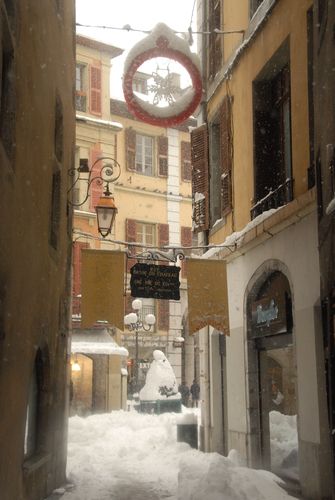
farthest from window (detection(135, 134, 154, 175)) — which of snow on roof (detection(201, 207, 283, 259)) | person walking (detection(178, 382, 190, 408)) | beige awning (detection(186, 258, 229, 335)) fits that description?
beige awning (detection(186, 258, 229, 335))

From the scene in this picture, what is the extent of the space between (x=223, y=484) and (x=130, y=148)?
1069 inches

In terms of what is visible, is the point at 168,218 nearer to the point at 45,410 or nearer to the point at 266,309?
the point at 266,309

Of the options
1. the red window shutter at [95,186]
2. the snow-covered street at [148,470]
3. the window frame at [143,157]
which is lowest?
the snow-covered street at [148,470]

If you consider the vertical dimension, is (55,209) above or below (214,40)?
below

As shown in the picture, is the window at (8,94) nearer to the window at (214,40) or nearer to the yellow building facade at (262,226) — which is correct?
the yellow building facade at (262,226)

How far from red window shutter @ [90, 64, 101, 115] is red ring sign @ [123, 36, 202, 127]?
18.9 m

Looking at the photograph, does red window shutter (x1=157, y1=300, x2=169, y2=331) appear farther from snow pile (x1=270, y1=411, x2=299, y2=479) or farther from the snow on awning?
snow pile (x1=270, y1=411, x2=299, y2=479)

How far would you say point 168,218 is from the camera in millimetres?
35938

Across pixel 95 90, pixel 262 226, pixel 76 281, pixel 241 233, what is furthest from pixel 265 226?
pixel 95 90

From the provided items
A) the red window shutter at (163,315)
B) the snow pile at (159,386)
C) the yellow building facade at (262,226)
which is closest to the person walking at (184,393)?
the red window shutter at (163,315)

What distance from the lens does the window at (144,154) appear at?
117ft

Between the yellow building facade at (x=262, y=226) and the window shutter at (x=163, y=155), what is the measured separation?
1800 cm

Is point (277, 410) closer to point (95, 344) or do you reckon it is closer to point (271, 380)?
point (271, 380)

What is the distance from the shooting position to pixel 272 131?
13.8 metres
